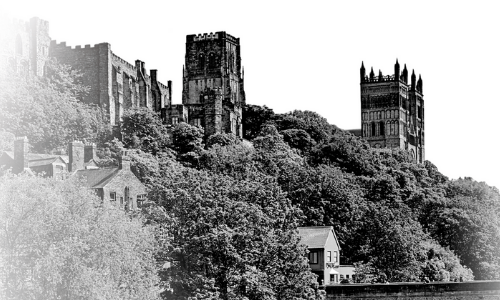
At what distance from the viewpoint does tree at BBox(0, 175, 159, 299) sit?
35.3m

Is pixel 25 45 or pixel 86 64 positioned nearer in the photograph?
pixel 25 45

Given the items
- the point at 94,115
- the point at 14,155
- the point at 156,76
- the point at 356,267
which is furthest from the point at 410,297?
the point at 156,76

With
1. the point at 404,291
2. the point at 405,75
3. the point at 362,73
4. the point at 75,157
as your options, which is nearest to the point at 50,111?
the point at 75,157

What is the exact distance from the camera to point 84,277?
36094 millimetres

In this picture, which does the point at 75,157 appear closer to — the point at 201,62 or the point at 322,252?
the point at 322,252

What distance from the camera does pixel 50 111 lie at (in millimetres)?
80375

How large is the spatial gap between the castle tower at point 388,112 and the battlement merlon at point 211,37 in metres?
38.7

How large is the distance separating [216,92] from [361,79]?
71.8m

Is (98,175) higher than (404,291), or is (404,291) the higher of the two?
(98,175)

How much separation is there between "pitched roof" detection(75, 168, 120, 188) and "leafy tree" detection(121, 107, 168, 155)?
2413cm

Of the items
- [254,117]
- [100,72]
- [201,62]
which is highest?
[201,62]

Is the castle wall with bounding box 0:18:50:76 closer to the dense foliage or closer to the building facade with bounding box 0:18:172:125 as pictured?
the building facade with bounding box 0:18:172:125

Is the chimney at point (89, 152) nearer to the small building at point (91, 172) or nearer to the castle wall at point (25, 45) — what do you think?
the small building at point (91, 172)

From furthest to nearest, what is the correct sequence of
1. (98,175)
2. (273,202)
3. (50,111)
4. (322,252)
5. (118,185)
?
(50,111)
(322,252)
(98,175)
(118,185)
(273,202)
